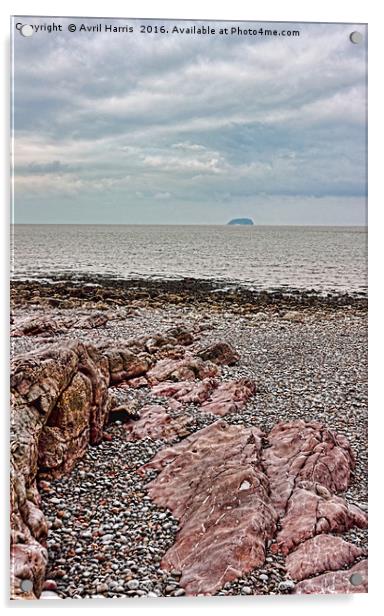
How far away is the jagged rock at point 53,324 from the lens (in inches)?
167

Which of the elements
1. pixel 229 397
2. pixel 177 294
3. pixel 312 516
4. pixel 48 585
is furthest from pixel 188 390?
A: pixel 48 585

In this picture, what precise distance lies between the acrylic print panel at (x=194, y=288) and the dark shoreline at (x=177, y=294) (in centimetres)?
1

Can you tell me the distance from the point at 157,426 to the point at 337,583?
152 centimetres

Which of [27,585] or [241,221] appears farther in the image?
[241,221]

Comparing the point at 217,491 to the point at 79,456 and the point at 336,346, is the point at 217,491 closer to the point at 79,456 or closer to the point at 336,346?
the point at 79,456

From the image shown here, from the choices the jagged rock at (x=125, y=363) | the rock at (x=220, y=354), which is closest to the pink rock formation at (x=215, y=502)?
the rock at (x=220, y=354)

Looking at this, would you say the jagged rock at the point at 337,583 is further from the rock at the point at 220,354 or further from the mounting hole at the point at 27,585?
the mounting hole at the point at 27,585

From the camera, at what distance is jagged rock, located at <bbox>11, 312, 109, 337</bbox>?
4.25m

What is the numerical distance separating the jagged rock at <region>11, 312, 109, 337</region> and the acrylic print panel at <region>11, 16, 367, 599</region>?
0.01 meters

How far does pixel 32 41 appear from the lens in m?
4.21

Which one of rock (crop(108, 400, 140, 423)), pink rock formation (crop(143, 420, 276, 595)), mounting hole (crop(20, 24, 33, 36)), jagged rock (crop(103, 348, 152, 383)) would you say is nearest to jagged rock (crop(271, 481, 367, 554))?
pink rock formation (crop(143, 420, 276, 595))

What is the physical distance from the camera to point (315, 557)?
4.09 meters

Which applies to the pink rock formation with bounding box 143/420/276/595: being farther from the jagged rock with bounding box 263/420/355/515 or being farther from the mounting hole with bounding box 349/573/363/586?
the mounting hole with bounding box 349/573/363/586
